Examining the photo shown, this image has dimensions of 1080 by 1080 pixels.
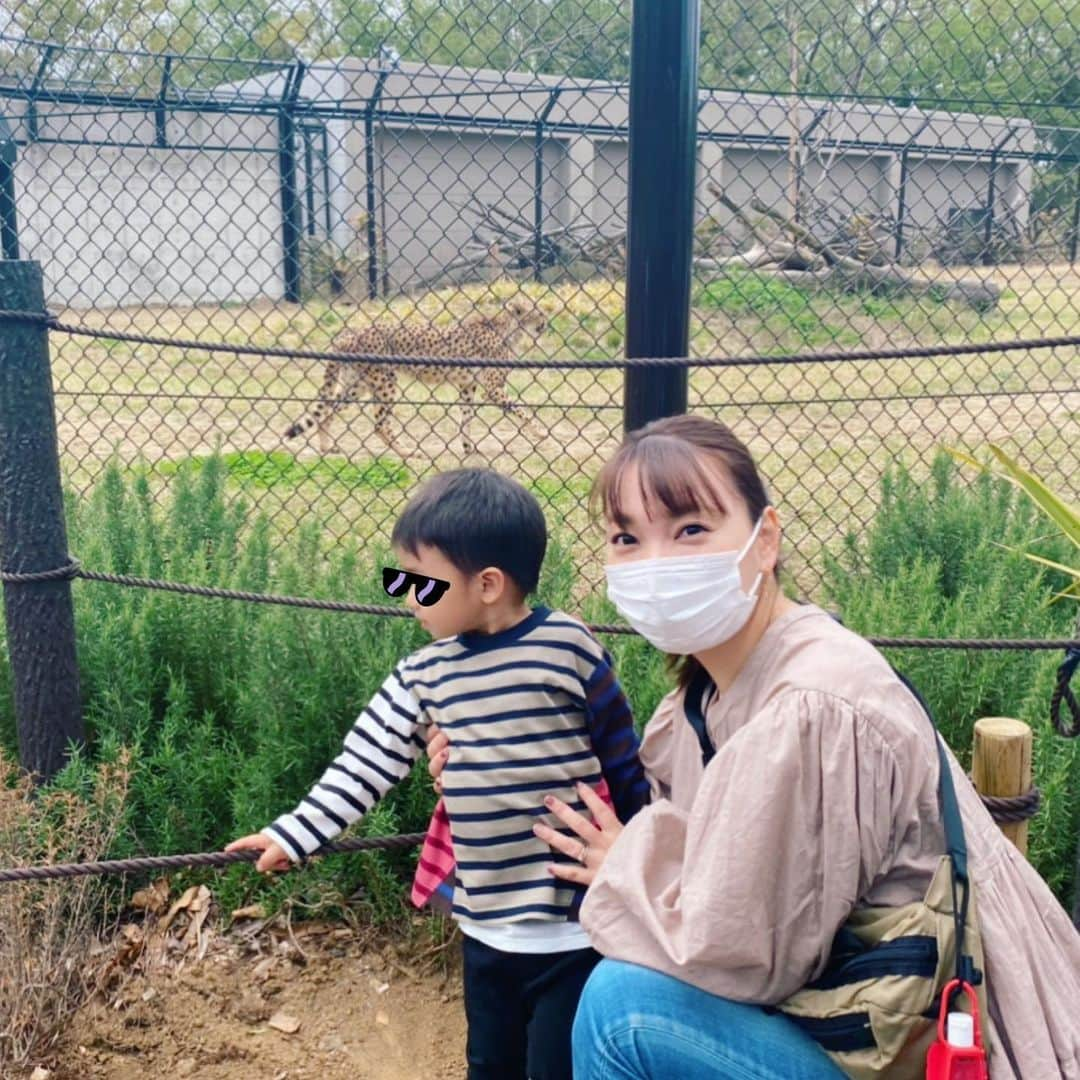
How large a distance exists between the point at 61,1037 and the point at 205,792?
64 centimetres

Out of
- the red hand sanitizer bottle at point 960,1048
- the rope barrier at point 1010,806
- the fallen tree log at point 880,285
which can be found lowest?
the rope barrier at point 1010,806

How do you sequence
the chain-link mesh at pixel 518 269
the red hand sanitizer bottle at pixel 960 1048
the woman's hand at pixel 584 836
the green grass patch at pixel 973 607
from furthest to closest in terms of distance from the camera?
the chain-link mesh at pixel 518 269 < the green grass patch at pixel 973 607 < the woman's hand at pixel 584 836 < the red hand sanitizer bottle at pixel 960 1048

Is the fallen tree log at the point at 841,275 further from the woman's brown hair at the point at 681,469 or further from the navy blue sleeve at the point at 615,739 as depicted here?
the woman's brown hair at the point at 681,469

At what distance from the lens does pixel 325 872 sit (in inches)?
101

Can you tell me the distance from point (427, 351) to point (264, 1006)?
6971 millimetres

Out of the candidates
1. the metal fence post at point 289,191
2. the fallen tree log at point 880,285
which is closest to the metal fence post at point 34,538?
the fallen tree log at point 880,285

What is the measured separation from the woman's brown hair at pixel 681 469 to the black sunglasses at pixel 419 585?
0.93ft

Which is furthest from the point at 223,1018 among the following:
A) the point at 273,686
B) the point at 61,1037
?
the point at 273,686

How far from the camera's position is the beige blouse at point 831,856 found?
4.20 ft

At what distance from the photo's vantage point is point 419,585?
68.1 inches

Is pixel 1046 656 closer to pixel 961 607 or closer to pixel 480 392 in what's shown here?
pixel 961 607

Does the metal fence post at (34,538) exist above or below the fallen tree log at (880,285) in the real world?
below

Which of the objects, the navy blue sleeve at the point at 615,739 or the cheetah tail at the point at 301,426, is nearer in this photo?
the navy blue sleeve at the point at 615,739

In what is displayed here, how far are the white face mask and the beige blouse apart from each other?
0.28 feet
